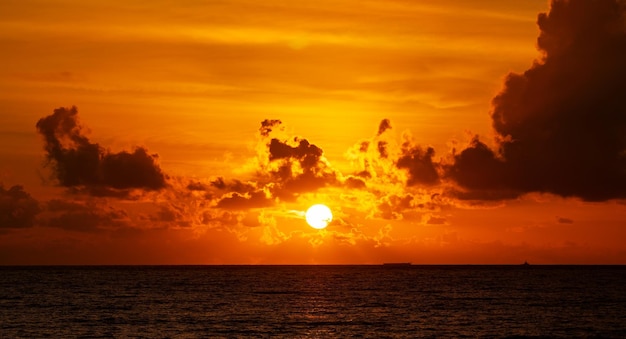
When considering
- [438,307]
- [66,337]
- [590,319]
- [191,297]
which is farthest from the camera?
[191,297]

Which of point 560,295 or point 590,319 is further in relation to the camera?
point 560,295

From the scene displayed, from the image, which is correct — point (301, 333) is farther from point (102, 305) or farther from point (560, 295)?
point (560, 295)

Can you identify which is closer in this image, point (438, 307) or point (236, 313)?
point (236, 313)

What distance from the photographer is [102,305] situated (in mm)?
155375

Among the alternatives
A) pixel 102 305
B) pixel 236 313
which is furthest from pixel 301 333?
pixel 102 305

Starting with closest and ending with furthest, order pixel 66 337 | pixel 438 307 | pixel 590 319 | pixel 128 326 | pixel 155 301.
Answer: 1. pixel 66 337
2. pixel 128 326
3. pixel 590 319
4. pixel 438 307
5. pixel 155 301


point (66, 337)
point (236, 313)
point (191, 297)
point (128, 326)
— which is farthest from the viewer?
point (191, 297)

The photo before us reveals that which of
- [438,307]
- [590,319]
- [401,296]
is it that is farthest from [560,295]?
[590,319]

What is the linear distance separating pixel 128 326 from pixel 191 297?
234 feet

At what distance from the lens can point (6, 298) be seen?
17600 centimetres

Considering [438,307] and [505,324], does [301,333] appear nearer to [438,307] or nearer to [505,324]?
[505,324]

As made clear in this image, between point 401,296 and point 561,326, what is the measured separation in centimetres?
7595

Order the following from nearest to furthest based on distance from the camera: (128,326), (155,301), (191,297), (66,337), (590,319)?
1. (66,337)
2. (128,326)
3. (590,319)
4. (155,301)
5. (191,297)

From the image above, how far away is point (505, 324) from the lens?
117 metres
